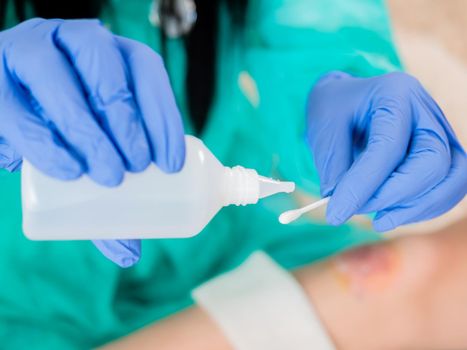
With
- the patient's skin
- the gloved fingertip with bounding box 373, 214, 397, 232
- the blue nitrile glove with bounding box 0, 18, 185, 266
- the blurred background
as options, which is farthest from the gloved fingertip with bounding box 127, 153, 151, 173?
the blurred background

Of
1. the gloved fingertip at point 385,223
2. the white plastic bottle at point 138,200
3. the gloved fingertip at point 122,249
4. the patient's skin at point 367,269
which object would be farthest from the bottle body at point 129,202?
the patient's skin at point 367,269

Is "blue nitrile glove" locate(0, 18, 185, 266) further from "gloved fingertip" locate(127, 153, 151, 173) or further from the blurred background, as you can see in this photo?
the blurred background

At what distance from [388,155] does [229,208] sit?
40 centimetres

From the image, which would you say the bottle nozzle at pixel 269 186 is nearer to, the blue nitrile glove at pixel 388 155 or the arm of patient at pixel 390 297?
the blue nitrile glove at pixel 388 155

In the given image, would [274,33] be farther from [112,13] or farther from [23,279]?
[23,279]

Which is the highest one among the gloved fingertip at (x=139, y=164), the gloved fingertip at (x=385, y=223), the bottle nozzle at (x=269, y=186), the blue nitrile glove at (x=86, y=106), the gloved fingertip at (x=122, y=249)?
the blue nitrile glove at (x=86, y=106)

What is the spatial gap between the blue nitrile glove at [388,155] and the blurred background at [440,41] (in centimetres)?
30

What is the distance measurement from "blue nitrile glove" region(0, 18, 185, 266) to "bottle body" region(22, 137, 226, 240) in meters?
0.03

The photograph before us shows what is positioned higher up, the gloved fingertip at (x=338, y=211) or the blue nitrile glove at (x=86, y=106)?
the blue nitrile glove at (x=86, y=106)

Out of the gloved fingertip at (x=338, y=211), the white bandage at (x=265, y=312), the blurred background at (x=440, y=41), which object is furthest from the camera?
the blurred background at (x=440, y=41)

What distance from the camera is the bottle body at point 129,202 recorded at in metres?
0.64

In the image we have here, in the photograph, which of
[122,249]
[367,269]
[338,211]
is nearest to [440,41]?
[367,269]

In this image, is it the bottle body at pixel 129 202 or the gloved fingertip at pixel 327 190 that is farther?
the gloved fingertip at pixel 327 190

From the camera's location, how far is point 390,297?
39.1 inches
